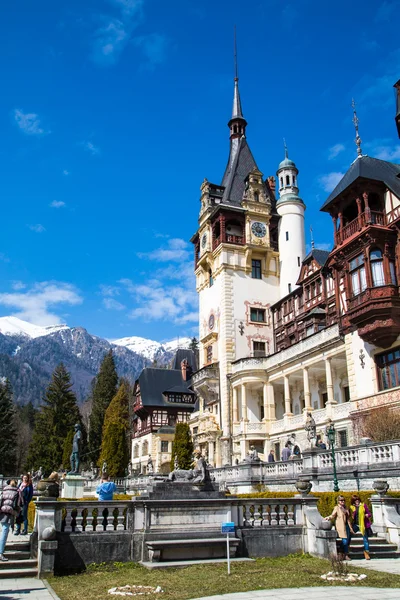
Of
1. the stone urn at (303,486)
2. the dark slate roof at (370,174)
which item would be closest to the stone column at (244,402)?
the dark slate roof at (370,174)

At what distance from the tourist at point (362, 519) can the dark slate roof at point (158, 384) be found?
201 feet

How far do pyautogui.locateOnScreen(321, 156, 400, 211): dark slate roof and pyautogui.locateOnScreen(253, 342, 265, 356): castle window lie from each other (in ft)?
63.2

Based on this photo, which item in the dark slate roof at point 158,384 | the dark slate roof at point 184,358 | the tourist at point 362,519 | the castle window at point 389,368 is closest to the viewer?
the tourist at point 362,519

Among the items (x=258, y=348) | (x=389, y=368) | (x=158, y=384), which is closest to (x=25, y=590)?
(x=389, y=368)

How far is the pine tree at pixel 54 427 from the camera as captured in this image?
75312 millimetres

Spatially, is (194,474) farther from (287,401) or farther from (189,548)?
(287,401)

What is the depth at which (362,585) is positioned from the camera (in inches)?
446

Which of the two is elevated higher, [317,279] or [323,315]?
[317,279]

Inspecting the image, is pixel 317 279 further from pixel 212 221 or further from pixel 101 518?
pixel 101 518

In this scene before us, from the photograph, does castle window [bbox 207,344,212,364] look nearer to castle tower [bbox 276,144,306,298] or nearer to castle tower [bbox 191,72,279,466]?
castle tower [bbox 191,72,279,466]

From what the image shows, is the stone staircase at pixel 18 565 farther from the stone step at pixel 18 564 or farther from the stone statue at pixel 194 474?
the stone statue at pixel 194 474

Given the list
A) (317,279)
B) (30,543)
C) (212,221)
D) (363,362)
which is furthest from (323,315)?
(30,543)

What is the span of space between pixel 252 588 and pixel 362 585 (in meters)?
2.22

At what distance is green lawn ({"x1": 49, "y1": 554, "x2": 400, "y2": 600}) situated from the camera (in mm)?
11031
